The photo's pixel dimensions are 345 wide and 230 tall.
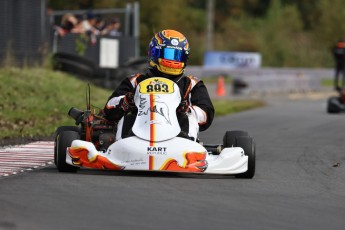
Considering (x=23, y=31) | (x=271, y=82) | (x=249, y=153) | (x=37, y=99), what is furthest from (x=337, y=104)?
(x=249, y=153)

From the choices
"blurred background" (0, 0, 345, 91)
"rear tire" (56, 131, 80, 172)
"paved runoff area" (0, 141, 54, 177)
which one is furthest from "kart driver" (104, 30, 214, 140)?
"paved runoff area" (0, 141, 54, 177)

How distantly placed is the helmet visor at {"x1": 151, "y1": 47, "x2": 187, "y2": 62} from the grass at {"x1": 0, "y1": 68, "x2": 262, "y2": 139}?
4.32m

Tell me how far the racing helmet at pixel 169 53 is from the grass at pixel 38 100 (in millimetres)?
4299

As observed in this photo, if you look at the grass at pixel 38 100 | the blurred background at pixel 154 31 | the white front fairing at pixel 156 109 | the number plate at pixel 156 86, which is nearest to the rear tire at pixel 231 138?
the white front fairing at pixel 156 109

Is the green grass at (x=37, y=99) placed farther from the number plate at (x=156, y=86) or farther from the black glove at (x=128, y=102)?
the number plate at (x=156, y=86)

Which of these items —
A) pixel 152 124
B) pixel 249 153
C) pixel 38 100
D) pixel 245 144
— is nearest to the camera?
pixel 152 124

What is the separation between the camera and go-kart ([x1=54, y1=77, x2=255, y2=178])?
9.36 meters

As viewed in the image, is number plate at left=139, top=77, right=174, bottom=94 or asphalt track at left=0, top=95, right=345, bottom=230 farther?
number plate at left=139, top=77, right=174, bottom=94

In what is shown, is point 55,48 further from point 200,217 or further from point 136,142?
point 200,217

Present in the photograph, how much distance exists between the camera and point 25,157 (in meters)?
11.5

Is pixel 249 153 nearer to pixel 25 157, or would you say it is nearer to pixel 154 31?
pixel 154 31

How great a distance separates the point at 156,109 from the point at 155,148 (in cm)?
47

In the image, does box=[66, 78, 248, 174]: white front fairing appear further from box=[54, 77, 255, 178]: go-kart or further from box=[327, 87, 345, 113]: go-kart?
box=[327, 87, 345, 113]: go-kart

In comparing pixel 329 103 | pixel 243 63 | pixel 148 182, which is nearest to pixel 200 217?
pixel 148 182
